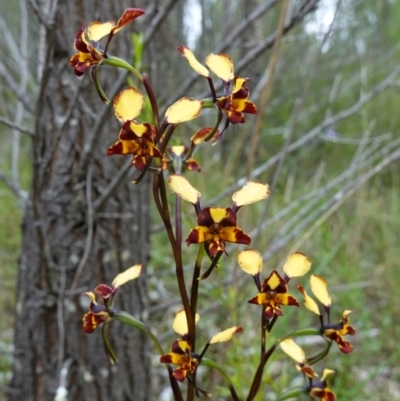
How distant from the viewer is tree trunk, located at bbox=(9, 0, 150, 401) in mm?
1099

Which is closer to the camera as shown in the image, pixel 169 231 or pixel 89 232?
pixel 169 231

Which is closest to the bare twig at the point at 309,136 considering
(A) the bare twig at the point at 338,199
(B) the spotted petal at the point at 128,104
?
(A) the bare twig at the point at 338,199

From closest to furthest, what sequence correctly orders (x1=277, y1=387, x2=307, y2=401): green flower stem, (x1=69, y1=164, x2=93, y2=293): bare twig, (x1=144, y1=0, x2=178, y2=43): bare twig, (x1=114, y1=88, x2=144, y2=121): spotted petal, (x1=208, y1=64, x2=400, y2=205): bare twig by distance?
(x1=114, y1=88, x2=144, y2=121): spotted petal, (x1=277, y1=387, x2=307, y2=401): green flower stem, (x1=144, y1=0, x2=178, y2=43): bare twig, (x1=69, y1=164, x2=93, y2=293): bare twig, (x1=208, y1=64, x2=400, y2=205): bare twig

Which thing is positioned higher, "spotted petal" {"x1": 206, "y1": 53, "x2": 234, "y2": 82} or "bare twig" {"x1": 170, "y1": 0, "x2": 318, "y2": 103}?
"bare twig" {"x1": 170, "y1": 0, "x2": 318, "y2": 103}

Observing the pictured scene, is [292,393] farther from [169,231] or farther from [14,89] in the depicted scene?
[14,89]

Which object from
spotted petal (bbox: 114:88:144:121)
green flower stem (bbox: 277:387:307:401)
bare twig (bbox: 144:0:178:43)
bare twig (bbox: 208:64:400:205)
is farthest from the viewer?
bare twig (bbox: 208:64:400:205)

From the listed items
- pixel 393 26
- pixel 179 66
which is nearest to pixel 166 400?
pixel 179 66

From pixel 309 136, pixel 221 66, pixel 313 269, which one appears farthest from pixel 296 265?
pixel 313 269

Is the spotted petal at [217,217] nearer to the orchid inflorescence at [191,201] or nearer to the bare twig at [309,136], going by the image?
the orchid inflorescence at [191,201]

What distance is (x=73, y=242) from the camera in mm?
1132

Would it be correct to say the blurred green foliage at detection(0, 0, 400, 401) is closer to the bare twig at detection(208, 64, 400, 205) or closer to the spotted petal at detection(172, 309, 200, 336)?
the bare twig at detection(208, 64, 400, 205)

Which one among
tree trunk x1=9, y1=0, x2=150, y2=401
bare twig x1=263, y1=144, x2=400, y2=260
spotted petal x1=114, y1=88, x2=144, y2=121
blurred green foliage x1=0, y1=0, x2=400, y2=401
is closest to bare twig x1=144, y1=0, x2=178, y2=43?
blurred green foliage x1=0, y1=0, x2=400, y2=401

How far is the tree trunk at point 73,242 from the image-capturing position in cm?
110

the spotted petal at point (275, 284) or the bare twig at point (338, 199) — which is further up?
the bare twig at point (338, 199)
